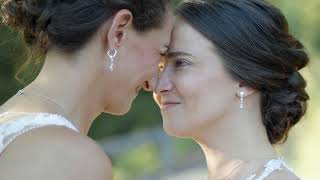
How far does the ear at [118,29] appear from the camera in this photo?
8.75 ft

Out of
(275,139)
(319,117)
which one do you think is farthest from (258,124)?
(319,117)

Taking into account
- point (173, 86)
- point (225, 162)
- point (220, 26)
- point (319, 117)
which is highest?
point (220, 26)

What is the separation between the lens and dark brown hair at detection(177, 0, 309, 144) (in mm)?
3145

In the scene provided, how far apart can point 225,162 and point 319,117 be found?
5.30 meters

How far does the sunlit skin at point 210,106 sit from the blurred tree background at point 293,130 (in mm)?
1038

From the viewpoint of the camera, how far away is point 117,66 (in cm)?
281

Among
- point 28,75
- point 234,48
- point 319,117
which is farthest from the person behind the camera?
point 319,117

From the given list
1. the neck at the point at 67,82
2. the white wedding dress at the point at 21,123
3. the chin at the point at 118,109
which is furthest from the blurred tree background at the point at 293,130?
the white wedding dress at the point at 21,123

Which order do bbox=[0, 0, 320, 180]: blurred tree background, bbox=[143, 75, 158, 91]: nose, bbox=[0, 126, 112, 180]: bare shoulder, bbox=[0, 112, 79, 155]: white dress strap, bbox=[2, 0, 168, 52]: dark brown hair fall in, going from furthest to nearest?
bbox=[0, 0, 320, 180]: blurred tree background → bbox=[143, 75, 158, 91]: nose → bbox=[2, 0, 168, 52]: dark brown hair → bbox=[0, 112, 79, 155]: white dress strap → bbox=[0, 126, 112, 180]: bare shoulder

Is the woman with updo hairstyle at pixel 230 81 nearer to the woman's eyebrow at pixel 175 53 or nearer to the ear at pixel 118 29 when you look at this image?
the woman's eyebrow at pixel 175 53

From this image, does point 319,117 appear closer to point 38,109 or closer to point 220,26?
point 220,26

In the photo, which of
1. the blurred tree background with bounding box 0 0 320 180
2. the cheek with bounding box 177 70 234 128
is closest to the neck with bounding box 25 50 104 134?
the cheek with bounding box 177 70 234 128

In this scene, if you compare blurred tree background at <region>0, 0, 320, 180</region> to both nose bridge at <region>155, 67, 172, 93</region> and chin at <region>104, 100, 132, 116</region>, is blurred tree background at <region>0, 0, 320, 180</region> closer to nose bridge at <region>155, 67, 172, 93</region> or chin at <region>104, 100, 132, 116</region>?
nose bridge at <region>155, 67, 172, 93</region>

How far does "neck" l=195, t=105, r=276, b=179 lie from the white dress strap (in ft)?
2.54
